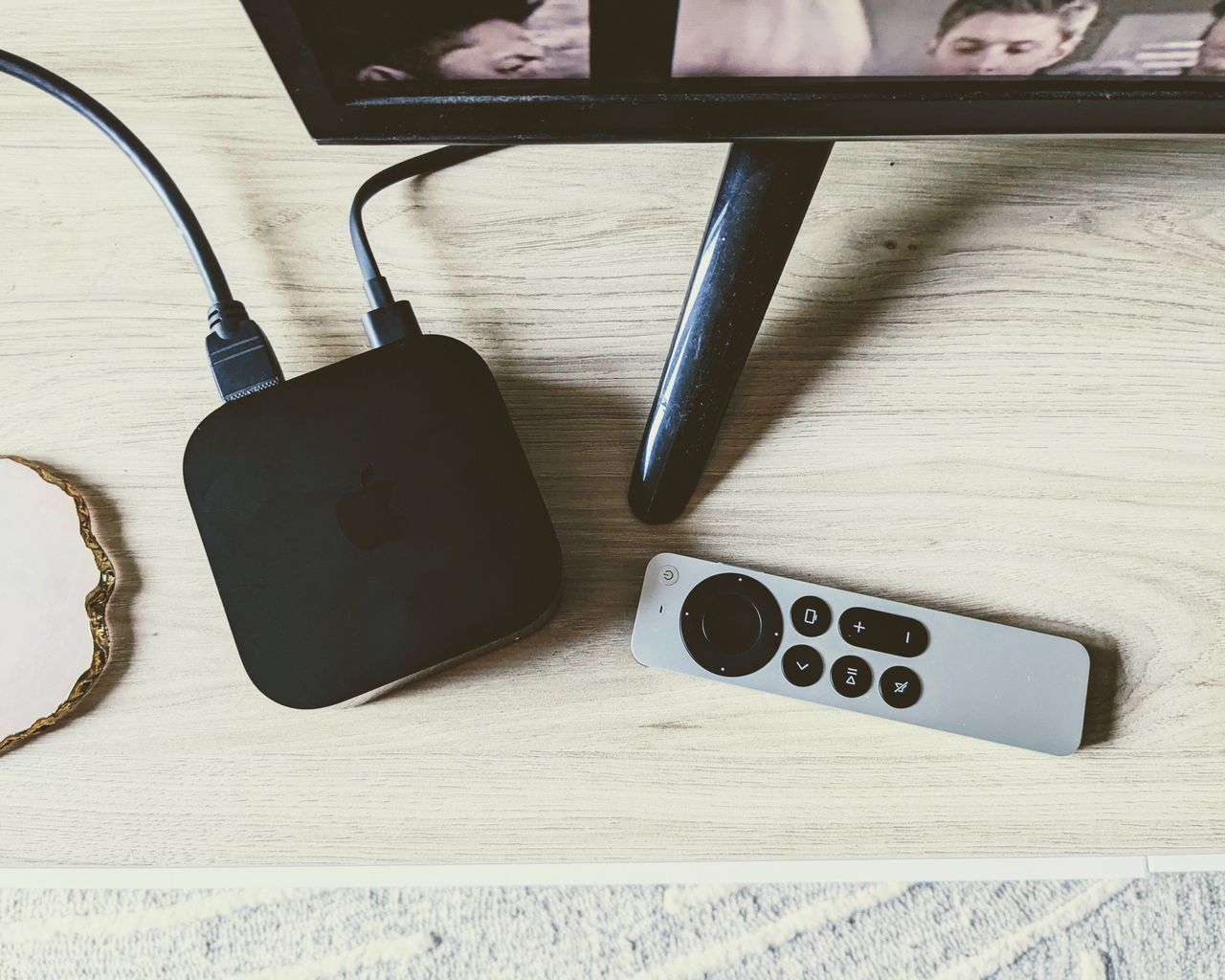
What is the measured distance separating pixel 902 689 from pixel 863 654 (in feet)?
0.06

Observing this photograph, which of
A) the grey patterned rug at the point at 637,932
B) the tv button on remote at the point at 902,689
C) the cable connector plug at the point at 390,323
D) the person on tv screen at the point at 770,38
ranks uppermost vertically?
the person on tv screen at the point at 770,38

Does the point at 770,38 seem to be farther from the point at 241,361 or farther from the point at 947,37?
the point at 241,361

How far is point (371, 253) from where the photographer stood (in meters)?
0.36

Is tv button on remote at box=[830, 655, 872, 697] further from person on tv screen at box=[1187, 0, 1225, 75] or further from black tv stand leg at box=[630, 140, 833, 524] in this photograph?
person on tv screen at box=[1187, 0, 1225, 75]

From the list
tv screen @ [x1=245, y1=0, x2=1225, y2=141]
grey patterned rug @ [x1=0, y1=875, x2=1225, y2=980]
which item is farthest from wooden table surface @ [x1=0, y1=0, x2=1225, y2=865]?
grey patterned rug @ [x1=0, y1=875, x2=1225, y2=980]

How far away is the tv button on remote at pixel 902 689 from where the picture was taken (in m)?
0.35

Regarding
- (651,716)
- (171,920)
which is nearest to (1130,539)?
(651,716)

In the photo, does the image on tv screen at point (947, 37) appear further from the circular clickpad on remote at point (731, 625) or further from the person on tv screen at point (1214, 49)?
the circular clickpad on remote at point (731, 625)

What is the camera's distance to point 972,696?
1.14 feet

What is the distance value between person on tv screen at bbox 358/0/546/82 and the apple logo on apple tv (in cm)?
14

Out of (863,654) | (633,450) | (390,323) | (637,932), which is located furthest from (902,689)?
(637,932)

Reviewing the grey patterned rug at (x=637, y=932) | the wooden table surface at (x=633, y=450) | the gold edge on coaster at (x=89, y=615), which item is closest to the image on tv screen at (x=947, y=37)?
the wooden table surface at (x=633, y=450)

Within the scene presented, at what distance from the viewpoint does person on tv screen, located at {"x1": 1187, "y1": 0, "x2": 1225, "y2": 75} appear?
8.8 inches

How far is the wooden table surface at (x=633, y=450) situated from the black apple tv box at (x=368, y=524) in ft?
0.15
